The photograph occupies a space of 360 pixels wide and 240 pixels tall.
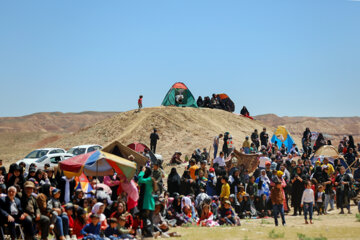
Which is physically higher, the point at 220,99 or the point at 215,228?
the point at 220,99

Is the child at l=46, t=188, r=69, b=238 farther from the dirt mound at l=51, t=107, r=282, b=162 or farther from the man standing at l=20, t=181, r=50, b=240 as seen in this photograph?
the dirt mound at l=51, t=107, r=282, b=162

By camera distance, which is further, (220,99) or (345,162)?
(220,99)

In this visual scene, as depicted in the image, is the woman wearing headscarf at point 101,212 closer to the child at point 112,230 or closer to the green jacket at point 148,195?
the child at point 112,230

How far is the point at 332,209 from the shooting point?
64.5 ft

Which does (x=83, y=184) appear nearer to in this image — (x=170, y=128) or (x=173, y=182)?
(x=173, y=182)

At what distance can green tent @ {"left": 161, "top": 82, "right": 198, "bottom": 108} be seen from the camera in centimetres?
4396

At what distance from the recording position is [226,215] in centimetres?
1555

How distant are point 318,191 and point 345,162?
6665 mm

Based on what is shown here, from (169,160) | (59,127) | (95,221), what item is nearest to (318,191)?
(95,221)

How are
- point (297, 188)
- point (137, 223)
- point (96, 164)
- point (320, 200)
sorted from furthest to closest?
point (320, 200)
point (297, 188)
point (96, 164)
point (137, 223)

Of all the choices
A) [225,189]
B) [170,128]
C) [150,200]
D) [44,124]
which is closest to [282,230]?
[225,189]

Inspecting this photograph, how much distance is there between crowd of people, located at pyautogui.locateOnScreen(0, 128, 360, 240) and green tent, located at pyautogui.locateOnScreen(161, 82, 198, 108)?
2187cm

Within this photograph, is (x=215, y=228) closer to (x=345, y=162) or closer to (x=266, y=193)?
(x=266, y=193)

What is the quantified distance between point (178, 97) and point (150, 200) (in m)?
31.6
